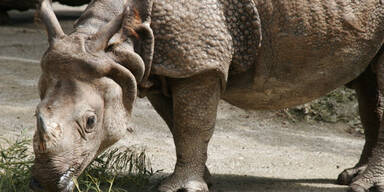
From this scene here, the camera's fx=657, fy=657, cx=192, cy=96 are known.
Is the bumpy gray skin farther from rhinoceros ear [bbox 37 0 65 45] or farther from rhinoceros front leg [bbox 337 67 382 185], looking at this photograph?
rhinoceros ear [bbox 37 0 65 45]

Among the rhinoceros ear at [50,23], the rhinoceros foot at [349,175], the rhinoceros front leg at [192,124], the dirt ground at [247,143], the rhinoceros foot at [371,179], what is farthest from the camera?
the dirt ground at [247,143]

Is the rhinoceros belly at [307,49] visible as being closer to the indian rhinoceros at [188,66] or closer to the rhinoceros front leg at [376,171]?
the indian rhinoceros at [188,66]

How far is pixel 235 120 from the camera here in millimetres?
7867

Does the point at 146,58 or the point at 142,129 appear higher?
the point at 146,58

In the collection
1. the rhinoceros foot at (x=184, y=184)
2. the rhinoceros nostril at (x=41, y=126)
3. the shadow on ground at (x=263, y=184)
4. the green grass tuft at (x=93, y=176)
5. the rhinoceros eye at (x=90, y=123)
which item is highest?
the rhinoceros nostril at (x=41, y=126)

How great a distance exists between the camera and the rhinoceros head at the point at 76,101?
357 cm

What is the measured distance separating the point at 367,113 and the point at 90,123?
101 inches

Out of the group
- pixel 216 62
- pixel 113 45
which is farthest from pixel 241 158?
pixel 113 45

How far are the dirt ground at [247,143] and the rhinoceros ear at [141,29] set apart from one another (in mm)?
1393

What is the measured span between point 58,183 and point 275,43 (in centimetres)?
175

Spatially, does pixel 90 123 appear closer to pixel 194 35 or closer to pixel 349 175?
pixel 194 35

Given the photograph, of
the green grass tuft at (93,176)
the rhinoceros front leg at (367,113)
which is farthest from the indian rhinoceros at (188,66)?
the green grass tuft at (93,176)

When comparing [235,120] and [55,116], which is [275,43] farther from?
[235,120]

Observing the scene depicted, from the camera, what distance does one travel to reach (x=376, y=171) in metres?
4.76
